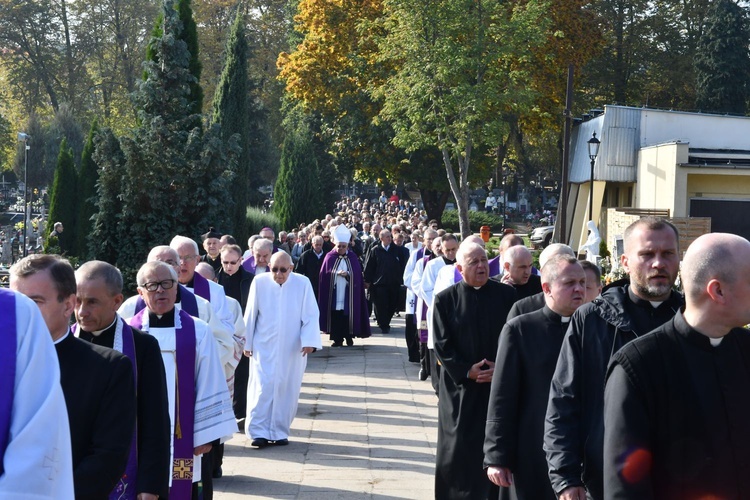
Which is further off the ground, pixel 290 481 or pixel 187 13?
pixel 187 13

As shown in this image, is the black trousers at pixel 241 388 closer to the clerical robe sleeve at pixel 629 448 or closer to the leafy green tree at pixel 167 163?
the leafy green tree at pixel 167 163

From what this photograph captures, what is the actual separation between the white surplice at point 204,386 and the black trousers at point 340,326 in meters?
11.8

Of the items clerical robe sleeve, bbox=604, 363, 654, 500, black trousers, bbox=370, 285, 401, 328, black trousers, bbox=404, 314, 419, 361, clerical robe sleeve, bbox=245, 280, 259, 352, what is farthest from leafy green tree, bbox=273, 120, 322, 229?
clerical robe sleeve, bbox=604, 363, 654, 500

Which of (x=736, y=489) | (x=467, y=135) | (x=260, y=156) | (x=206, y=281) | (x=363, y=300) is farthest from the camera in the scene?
(x=260, y=156)

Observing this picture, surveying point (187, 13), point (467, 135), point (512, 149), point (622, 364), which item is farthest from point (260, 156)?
point (622, 364)

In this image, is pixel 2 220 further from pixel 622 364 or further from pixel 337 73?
pixel 622 364

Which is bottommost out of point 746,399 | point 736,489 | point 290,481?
point 290,481

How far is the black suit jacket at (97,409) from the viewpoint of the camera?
13.3 feet

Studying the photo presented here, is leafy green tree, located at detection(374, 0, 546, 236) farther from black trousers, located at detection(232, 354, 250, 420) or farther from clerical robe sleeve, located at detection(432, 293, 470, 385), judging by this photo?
clerical robe sleeve, located at detection(432, 293, 470, 385)

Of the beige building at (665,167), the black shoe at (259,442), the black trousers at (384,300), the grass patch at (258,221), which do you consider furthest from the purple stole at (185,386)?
the beige building at (665,167)

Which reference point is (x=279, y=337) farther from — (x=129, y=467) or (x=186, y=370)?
(x=129, y=467)

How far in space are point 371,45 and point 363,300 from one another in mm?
20615

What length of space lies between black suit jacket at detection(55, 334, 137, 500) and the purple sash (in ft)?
13.1

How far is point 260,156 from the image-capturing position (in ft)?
179
